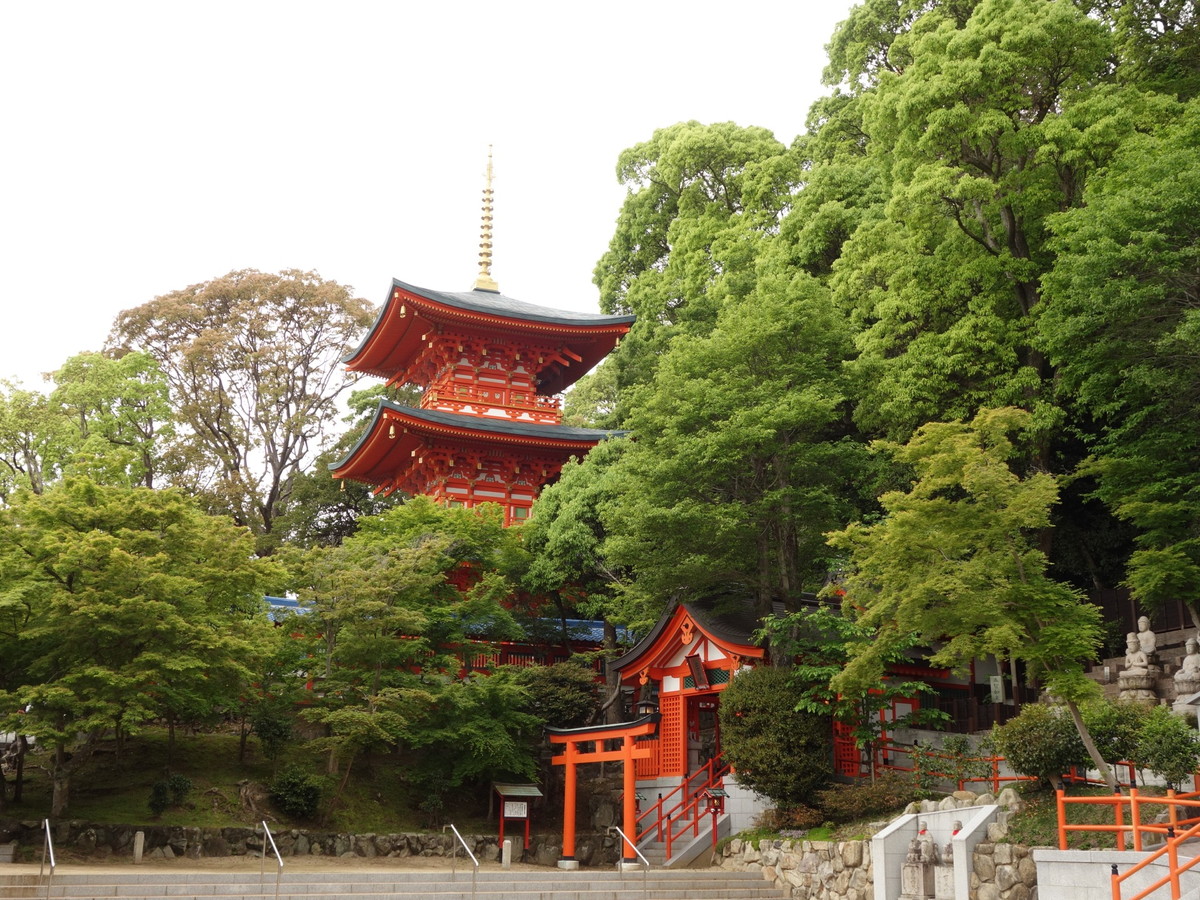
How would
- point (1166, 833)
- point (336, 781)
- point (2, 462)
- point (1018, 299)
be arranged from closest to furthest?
point (1166, 833)
point (336, 781)
point (1018, 299)
point (2, 462)

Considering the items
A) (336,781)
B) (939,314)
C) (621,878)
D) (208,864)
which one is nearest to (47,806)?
(208,864)

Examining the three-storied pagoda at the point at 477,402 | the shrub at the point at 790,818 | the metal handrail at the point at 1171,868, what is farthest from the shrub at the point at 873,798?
the three-storied pagoda at the point at 477,402

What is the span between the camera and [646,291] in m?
34.5

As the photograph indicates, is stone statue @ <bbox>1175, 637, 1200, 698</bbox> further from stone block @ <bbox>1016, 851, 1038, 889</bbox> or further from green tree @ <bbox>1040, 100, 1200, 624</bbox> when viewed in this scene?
stone block @ <bbox>1016, 851, 1038, 889</bbox>

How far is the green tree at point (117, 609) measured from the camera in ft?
53.3

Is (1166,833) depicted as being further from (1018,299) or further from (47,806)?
(47,806)

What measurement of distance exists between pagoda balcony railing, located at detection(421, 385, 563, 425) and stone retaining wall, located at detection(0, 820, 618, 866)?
15.4m

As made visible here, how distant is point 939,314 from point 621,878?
12.5 metres

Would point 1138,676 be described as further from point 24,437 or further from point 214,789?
point 24,437

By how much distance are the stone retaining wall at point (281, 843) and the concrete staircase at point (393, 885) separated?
39.3 inches

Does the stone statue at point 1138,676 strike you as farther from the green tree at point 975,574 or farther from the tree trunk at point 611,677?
the tree trunk at point 611,677

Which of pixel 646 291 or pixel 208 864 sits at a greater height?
pixel 646 291

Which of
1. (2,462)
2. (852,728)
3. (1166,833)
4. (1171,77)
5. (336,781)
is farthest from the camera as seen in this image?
(2,462)

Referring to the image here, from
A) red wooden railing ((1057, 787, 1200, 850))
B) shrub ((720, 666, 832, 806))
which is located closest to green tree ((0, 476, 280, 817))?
shrub ((720, 666, 832, 806))
